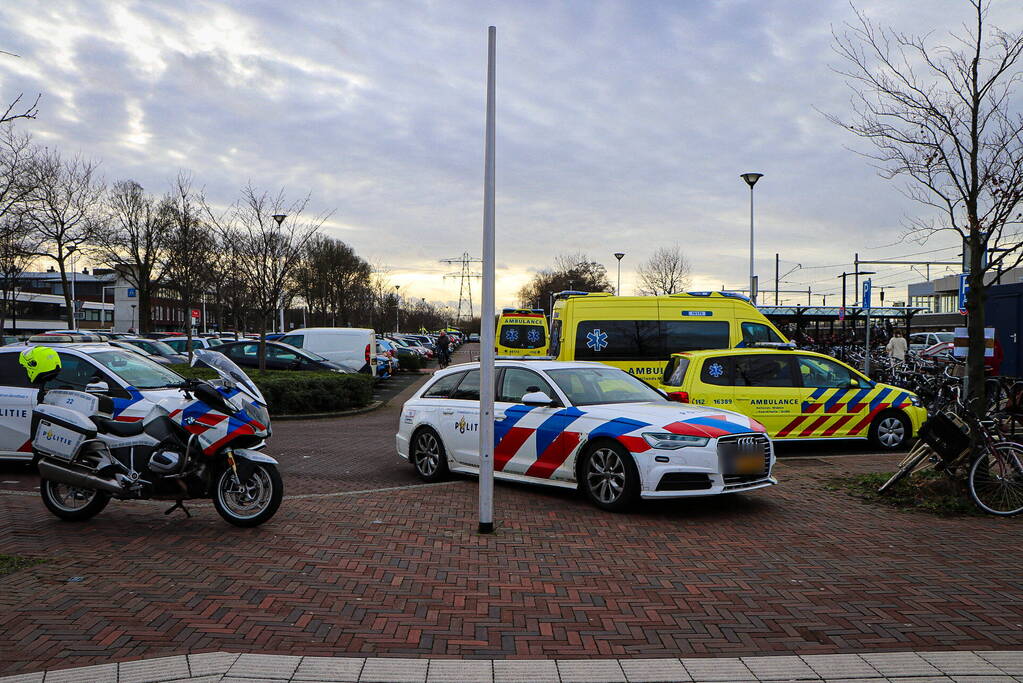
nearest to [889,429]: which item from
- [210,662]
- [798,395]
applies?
[798,395]

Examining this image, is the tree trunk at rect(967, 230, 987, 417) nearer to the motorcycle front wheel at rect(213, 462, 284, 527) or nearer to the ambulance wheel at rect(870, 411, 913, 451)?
the ambulance wheel at rect(870, 411, 913, 451)

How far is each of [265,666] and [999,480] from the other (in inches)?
265

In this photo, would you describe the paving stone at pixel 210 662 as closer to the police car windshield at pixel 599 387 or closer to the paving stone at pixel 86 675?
the paving stone at pixel 86 675

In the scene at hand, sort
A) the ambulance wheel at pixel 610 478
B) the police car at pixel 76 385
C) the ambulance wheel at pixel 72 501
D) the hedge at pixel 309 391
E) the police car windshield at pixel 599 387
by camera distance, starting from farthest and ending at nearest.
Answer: the hedge at pixel 309 391
the police car at pixel 76 385
the police car windshield at pixel 599 387
the ambulance wheel at pixel 610 478
the ambulance wheel at pixel 72 501

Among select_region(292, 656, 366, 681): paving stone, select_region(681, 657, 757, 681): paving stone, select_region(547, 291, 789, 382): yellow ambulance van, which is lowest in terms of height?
select_region(292, 656, 366, 681): paving stone

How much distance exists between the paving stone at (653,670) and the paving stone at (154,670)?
84.9 inches

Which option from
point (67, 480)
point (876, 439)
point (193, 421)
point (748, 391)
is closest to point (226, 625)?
point (193, 421)

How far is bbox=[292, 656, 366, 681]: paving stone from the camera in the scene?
13.3 ft

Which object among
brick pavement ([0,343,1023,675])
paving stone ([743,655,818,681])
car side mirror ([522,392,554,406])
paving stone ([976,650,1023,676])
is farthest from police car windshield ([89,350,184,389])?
paving stone ([976,650,1023,676])

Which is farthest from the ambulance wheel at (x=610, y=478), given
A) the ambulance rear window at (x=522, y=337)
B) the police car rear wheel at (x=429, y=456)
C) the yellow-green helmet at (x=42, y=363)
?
the ambulance rear window at (x=522, y=337)

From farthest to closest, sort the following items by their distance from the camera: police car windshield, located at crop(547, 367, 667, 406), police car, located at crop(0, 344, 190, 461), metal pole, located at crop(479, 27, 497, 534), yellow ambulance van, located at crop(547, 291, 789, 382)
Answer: yellow ambulance van, located at crop(547, 291, 789, 382)
police car, located at crop(0, 344, 190, 461)
police car windshield, located at crop(547, 367, 667, 406)
metal pole, located at crop(479, 27, 497, 534)

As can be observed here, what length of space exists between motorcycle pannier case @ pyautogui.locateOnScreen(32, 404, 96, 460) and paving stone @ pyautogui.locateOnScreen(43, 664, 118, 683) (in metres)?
3.22

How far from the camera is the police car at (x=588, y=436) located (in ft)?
24.8

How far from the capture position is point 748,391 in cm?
1191
